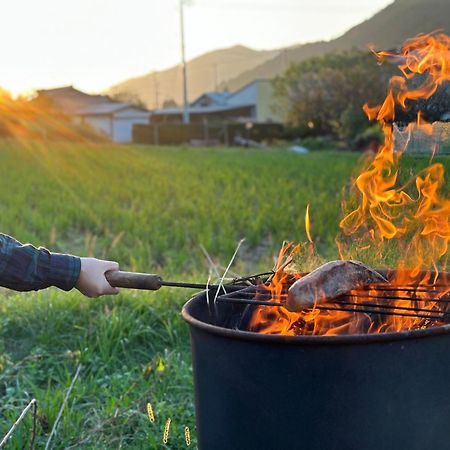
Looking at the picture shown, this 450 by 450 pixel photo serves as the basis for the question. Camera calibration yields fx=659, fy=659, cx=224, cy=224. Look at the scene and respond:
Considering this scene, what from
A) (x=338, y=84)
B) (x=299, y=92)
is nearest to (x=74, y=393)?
(x=338, y=84)

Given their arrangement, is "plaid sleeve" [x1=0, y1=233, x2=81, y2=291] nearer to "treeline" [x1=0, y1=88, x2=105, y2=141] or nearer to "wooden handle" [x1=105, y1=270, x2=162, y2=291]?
"wooden handle" [x1=105, y1=270, x2=162, y2=291]

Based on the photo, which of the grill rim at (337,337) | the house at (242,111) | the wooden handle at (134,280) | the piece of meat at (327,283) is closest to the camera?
the grill rim at (337,337)

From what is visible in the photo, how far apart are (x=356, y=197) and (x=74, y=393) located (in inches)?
64.7

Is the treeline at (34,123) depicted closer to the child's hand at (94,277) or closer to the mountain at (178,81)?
the mountain at (178,81)

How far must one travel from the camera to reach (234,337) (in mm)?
1544

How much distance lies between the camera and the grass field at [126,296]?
9.42 feet

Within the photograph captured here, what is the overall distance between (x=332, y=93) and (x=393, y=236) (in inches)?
1156

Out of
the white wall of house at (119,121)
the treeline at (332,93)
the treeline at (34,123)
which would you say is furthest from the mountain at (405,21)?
the white wall of house at (119,121)

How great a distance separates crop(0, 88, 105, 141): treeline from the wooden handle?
31589 mm

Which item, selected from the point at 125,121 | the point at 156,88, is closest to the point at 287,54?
the point at 125,121

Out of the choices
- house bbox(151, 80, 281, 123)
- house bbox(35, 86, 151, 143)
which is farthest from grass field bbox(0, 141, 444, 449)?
house bbox(35, 86, 151, 143)

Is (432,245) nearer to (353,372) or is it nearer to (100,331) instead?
(353,372)

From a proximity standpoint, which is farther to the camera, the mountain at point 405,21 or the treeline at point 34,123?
the treeline at point 34,123

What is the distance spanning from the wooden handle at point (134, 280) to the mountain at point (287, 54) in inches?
50.3
